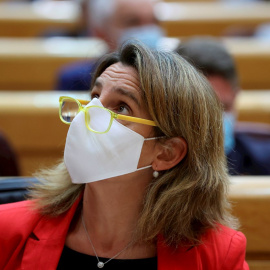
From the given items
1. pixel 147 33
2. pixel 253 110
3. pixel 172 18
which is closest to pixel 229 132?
pixel 253 110

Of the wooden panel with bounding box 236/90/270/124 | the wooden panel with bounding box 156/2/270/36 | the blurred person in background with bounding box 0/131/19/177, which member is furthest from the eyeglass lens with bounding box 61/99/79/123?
the wooden panel with bounding box 156/2/270/36

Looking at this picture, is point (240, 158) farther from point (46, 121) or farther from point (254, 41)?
point (254, 41)

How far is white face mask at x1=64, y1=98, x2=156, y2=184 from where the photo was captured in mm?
1332

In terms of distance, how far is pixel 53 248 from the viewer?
54.4 inches

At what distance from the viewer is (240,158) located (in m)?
2.20

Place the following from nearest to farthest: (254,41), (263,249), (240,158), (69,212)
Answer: (69,212) < (263,249) < (240,158) < (254,41)

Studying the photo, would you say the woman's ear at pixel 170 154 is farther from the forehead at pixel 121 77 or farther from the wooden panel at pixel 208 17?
the wooden panel at pixel 208 17

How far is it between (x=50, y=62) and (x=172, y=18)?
105cm

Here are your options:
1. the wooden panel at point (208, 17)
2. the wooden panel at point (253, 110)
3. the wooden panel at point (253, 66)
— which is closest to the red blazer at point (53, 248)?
the wooden panel at point (253, 110)

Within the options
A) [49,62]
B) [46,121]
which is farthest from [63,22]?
[46,121]

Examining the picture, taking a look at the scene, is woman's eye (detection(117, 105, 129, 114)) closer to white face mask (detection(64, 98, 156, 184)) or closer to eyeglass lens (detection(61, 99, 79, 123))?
white face mask (detection(64, 98, 156, 184))

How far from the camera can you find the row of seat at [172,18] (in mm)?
3803

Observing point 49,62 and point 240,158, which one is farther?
point 49,62

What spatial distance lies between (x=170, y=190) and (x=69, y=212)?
0.26m
